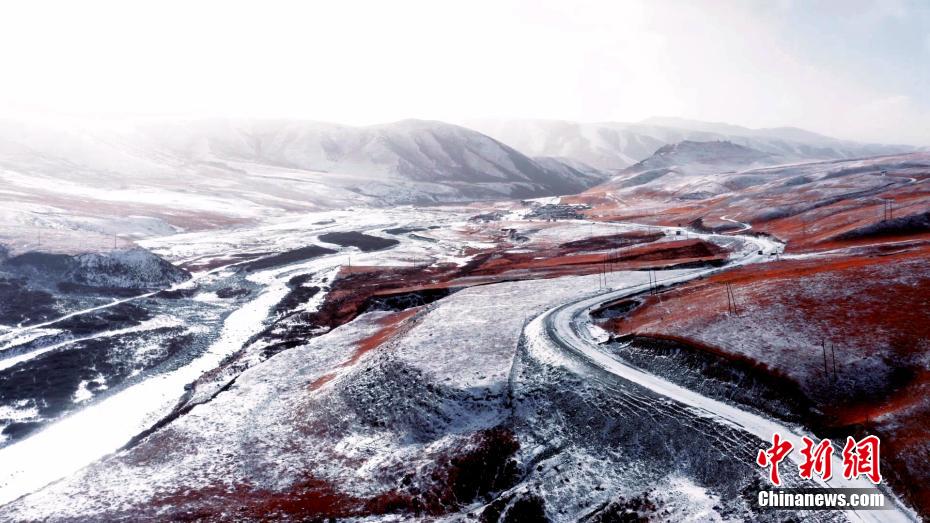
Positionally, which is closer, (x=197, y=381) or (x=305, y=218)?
(x=197, y=381)

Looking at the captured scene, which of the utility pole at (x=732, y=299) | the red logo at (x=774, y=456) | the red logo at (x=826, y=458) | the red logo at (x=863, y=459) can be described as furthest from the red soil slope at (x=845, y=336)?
the red logo at (x=774, y=456)

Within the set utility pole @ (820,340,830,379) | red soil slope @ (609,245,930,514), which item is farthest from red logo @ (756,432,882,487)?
utility pole @ (820,340,830,379)

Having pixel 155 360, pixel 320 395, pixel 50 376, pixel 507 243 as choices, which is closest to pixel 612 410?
pixel 320 395

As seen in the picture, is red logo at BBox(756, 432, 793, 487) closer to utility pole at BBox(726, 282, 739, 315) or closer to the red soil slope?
the red soil slope

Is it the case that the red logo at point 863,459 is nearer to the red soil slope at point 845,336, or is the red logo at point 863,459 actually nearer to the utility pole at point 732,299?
the red soil slope at point 845,336

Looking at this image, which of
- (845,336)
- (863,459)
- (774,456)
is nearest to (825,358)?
(845,336)

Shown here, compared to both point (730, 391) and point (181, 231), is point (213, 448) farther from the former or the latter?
point (181, 231)

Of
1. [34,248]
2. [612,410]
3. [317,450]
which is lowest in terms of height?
[317,450]

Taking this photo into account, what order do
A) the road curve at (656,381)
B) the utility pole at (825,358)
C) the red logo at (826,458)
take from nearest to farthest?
the road curve at (656,381) → the red logo at (826,458) → the utility pole at (825,358)
